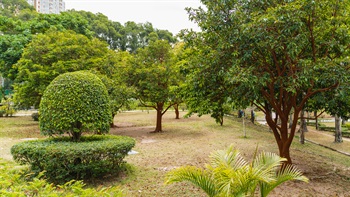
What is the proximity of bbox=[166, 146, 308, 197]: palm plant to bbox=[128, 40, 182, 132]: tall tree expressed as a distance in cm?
971

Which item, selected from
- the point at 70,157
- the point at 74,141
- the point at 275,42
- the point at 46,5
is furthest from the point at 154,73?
the point at 46,5

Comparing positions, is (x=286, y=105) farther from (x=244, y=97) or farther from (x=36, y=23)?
(x=36, y=23)

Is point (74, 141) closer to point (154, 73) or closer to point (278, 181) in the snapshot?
point (278, 181)

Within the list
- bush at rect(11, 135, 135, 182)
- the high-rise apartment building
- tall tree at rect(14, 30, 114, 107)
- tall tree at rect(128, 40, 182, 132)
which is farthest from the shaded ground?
the high-rise apartment building

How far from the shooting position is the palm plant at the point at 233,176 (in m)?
3.66

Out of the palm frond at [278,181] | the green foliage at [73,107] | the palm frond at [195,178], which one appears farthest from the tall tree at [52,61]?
the palm frond at [278,181]

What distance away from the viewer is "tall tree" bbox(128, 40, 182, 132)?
14180mm

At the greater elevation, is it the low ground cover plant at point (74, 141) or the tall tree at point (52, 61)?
the tall tree at point (52, 61)

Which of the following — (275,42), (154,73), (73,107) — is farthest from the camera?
(154,73)

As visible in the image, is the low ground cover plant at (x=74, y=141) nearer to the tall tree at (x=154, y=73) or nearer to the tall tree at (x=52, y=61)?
the tall tree at (x=154, y=73)

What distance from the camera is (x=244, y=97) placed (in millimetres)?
6828

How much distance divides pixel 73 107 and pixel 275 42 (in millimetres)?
4903

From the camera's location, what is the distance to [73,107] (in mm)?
6266

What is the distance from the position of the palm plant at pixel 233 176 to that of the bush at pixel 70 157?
7.78 ft
